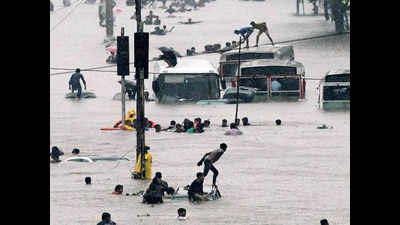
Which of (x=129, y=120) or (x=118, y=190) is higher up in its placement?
(x=129, y=120)

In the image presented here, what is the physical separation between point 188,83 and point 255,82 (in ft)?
8.98

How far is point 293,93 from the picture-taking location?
63906 mm

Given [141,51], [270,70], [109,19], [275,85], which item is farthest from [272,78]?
[109,19]

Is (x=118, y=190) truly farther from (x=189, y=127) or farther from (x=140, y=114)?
(x=189, y=127)

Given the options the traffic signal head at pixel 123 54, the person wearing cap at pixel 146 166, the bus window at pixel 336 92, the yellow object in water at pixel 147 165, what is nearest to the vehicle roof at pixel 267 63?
the bus window at pixel 336 92

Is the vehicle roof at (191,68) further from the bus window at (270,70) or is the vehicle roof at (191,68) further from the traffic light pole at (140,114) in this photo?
the traffic light pole at (140,114)

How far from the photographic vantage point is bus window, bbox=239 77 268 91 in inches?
2466

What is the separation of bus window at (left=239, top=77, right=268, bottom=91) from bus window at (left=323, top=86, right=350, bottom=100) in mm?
2956

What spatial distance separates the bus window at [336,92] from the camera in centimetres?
5984

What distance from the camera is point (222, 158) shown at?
44.8 metres

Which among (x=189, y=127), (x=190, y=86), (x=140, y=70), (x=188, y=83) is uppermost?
(x=140, y=70)
